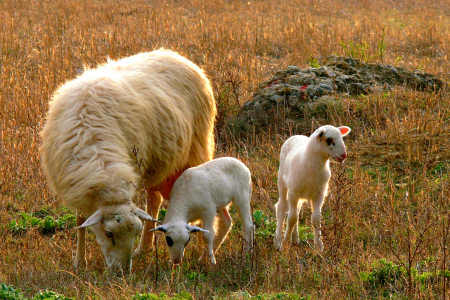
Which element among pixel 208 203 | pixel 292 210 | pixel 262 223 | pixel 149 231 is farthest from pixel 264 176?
pixel 208 203

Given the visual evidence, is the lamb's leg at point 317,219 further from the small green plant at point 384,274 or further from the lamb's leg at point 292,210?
the small green plant at point 384,274

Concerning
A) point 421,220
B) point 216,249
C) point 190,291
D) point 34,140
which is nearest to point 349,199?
point 421,220

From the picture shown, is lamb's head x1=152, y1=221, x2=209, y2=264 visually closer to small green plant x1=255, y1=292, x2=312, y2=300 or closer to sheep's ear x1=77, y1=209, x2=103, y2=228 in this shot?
sheep's ear x1=77, y1=209, x2=103, y2=228

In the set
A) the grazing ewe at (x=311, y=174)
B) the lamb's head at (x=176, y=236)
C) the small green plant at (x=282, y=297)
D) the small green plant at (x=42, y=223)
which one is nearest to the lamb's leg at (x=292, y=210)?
the grazing ewe at (x=311, y=174)

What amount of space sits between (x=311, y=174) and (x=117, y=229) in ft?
6.28

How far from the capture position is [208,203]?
4.73m

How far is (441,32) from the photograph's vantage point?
49.4 feet

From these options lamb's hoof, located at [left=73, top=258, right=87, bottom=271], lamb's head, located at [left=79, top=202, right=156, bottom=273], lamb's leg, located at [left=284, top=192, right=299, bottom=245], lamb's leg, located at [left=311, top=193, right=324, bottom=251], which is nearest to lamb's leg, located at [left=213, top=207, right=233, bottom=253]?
lamb's leg, located at [left=284, top=192, right=299, bottom=245]

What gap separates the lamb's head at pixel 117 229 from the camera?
4.09 metres

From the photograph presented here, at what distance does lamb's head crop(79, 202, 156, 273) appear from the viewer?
409cm

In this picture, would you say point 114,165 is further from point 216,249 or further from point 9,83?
point 9,83

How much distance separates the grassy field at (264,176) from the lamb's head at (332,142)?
1.20 ft

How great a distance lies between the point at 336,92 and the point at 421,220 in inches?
132

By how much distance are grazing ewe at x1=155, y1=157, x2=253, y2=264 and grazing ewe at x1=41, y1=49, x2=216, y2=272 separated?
0.89 ft
